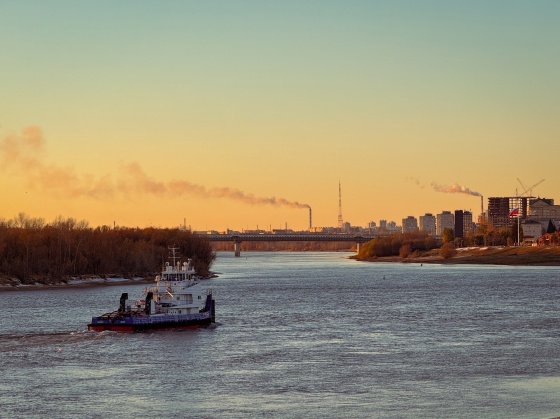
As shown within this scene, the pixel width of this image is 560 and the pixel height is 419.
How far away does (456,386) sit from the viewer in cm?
5125

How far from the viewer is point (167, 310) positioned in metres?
87.7

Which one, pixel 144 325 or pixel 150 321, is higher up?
pixel 150 321

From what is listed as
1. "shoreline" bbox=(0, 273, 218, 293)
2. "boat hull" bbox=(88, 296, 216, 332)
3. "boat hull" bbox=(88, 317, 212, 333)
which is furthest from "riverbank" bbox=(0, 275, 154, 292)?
"boat hull" bbox=(88, 317, 212, 333)

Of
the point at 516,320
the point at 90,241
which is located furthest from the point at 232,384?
the point at 90,241

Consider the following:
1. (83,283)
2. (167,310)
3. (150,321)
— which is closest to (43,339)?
(150,321)

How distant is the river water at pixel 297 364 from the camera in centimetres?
4641

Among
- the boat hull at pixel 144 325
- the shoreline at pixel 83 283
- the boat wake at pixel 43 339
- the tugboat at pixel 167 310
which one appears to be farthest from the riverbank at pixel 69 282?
the boat wake at pixel 43 339

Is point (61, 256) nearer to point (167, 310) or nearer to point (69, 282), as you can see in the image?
point (69, 282)

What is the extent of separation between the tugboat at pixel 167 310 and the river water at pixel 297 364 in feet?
6.55

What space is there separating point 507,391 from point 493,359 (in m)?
11.8

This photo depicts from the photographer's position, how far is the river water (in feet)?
152

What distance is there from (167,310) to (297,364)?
97.4 ft

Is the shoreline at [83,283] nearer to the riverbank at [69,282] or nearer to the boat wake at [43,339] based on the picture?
the riverbank at [69,282]

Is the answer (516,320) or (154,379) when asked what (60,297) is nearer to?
(516,320)
